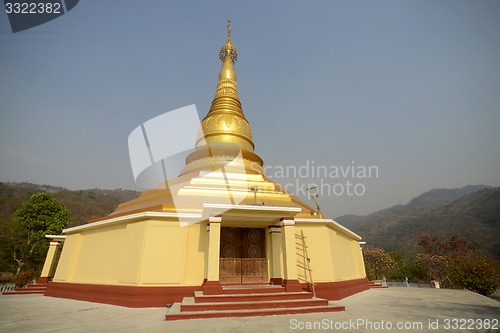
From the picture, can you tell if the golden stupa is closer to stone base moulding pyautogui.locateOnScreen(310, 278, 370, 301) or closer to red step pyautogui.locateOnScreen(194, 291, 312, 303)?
stone base moulding pyautogui.locateOnScreen(310, 278, 370, 301)

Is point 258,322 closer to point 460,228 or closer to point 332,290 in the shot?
point 332,290

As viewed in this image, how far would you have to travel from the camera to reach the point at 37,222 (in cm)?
2597

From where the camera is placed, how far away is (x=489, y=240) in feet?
235

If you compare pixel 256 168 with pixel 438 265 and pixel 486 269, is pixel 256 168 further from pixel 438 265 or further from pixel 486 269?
pixel 438 265

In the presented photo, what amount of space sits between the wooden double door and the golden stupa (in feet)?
0.13

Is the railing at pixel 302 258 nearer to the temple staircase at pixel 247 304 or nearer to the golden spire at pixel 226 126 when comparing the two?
the temple staircase at pixel 247 304

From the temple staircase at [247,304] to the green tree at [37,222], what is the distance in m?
24.7

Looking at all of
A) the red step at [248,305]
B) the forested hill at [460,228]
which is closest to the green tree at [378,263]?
the red step at [248,305]

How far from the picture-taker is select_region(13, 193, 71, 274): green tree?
2483 cm

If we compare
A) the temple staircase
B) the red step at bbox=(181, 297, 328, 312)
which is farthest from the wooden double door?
the red step at bbox=(181, 297, 328, 312)

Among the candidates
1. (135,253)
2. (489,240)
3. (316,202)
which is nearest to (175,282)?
(135,253)

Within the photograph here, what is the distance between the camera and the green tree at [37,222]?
81.5ft

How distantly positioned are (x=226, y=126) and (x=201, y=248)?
1006cm

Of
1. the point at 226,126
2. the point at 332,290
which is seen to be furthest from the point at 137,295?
the point at 226,126
